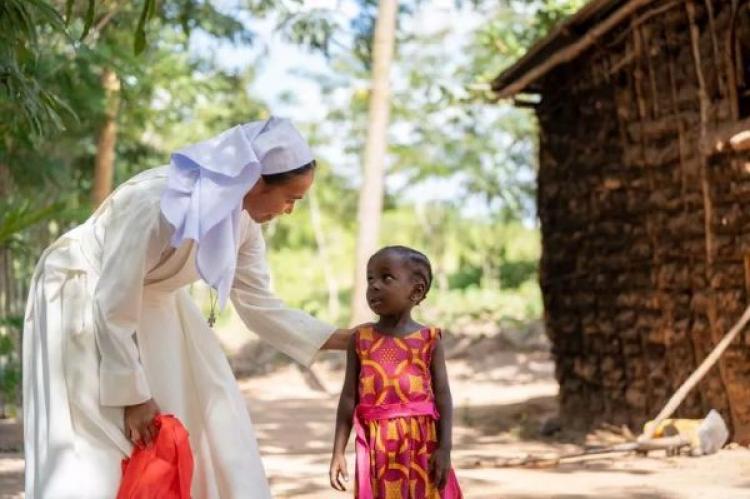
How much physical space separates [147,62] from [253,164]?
35.2 ft

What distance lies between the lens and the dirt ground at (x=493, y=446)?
640 cm

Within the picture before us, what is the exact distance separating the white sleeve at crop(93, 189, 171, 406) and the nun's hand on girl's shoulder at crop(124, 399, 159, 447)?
35 millimetres

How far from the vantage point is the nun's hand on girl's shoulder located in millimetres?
3127

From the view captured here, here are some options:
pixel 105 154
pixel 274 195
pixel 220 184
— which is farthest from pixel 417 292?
pixel 105 154

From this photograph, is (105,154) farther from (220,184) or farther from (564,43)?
(220,184)

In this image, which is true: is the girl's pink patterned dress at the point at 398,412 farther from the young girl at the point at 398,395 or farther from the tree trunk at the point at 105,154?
the tree trunk at the point at 105,154

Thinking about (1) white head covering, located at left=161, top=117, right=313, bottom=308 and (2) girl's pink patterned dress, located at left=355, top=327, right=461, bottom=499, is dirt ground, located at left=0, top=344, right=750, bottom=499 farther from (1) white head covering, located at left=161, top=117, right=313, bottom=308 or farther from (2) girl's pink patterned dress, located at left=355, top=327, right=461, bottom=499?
(1) white head covering, located at left=161, top=117, right=313, bottom=308

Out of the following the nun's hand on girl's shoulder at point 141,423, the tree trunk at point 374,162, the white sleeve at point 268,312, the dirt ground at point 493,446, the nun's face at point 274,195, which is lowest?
the dirt ground at point 493,446

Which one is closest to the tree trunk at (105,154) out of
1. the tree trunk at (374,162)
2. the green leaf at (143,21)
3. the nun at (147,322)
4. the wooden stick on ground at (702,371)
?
the tree trunk at (374,162)

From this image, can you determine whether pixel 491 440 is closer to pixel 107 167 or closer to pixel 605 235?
pixel 605 235

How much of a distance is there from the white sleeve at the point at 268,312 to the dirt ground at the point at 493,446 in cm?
258

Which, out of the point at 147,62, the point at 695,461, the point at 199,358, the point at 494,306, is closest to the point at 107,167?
the point at 147,62

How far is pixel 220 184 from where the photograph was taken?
9.95 ft

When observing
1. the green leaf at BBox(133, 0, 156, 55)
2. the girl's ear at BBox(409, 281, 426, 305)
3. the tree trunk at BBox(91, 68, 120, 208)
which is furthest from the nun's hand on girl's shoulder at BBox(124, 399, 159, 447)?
the tree trunk at BBox(91, 68, 120, 208)
